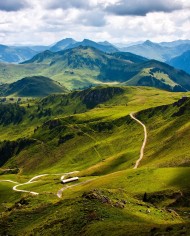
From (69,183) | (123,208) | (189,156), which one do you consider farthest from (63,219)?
(69,183)

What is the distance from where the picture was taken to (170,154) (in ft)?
541

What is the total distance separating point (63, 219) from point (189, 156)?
77.2 meters

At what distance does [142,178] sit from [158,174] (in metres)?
5.63

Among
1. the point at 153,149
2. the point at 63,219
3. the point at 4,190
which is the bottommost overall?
the point at 4,190

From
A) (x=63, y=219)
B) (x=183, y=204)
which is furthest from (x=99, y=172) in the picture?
(x=63, y=219)

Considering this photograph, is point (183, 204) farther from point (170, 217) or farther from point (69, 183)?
point (69, 183)

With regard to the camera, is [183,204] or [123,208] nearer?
[123,208]

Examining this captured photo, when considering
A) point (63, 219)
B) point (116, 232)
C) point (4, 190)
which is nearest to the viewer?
point (116, 232)

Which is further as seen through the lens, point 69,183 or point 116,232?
point 69,183

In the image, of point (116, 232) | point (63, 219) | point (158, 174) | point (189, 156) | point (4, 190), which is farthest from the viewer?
point (4, 190)

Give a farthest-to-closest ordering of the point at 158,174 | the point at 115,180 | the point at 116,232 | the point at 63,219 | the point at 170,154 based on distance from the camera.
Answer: the point at 170,154
the point at 115,180
the point at 158,174
the point at 63,219
the point at 116,232

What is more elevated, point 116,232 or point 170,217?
point 116,232

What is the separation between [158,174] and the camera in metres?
120

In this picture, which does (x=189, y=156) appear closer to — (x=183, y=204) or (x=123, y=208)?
(x=183, y=204)
